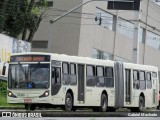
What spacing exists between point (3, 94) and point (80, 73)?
12960 mm

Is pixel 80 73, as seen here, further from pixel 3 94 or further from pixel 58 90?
pixel 3 94

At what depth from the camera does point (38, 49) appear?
5697cm

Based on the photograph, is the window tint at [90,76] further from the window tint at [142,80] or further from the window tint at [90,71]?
the window tint at [142,80]

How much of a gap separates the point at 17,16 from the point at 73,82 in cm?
2174

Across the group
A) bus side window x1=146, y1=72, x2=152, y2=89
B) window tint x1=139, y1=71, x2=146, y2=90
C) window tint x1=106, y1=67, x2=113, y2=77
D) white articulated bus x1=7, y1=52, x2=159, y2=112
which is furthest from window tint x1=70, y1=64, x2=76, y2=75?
bus side window x1=146, y1=72, x2=152, y2=89

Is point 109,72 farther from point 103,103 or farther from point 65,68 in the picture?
point 65,68

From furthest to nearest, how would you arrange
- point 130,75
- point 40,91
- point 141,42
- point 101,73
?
1. point 141,42
2. point 130,75
3. point 101,73
4. point 40,91

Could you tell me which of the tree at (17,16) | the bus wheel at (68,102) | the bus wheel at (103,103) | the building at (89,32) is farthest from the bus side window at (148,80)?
the tree at (17,16)

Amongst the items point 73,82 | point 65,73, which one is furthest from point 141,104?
point 65,73

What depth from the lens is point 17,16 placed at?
47281mm

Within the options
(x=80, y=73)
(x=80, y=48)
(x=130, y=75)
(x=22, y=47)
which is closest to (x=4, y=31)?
(x=22, y=47)

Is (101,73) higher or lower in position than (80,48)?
lower

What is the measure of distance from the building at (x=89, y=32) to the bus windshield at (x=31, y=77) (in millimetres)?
23480

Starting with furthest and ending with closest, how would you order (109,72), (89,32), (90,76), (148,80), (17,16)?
(89,32) → (17,16) → (148,80) → (109,72) → (90,76)
